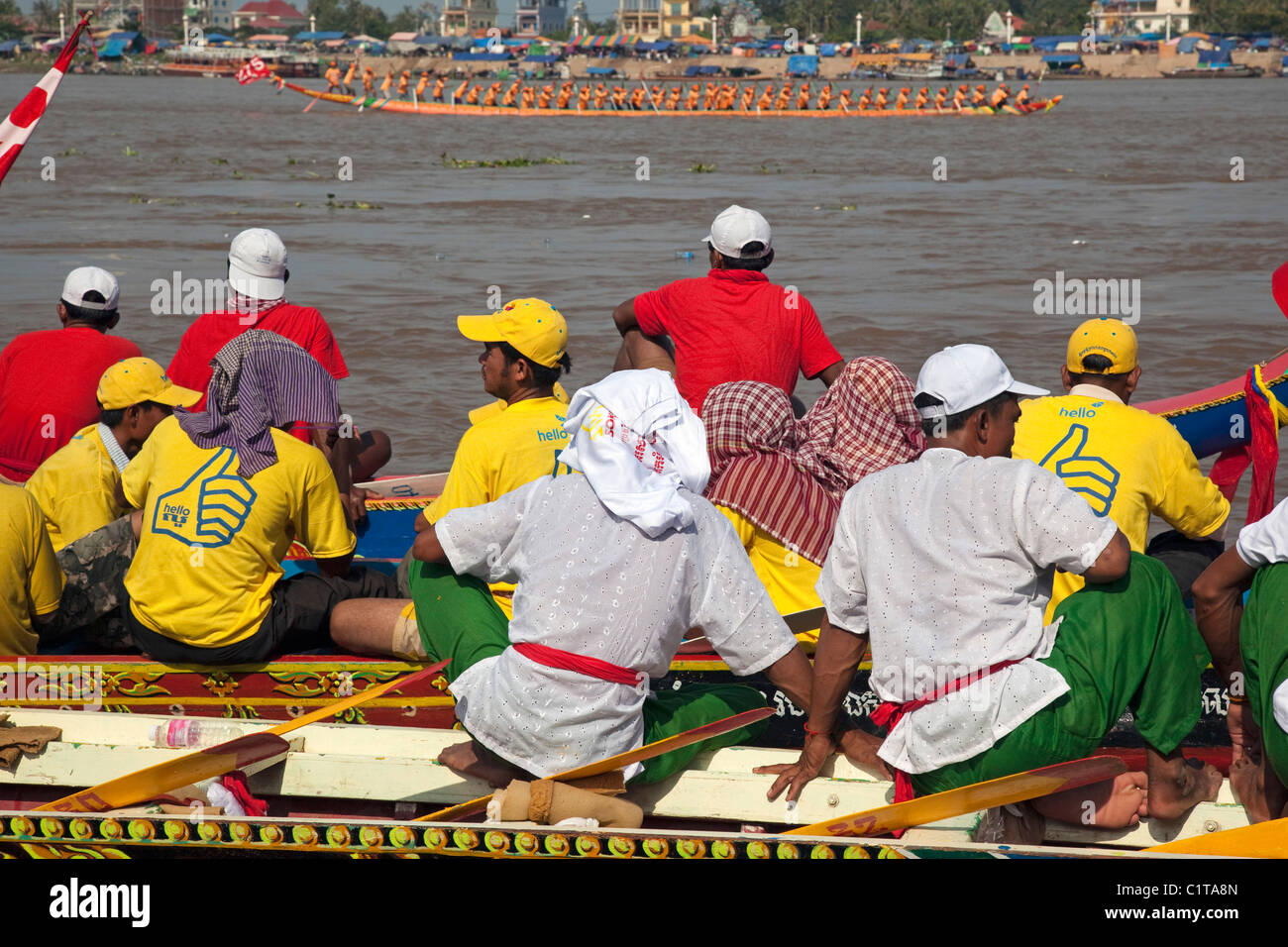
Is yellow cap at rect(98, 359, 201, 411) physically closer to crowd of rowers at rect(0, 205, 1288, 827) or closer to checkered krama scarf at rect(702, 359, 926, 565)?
crowd of rowers at rect(0, 205, 1288, 827)

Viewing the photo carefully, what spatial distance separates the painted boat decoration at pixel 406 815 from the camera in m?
3.28

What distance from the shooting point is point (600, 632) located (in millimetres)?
3326

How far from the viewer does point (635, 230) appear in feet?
63.6

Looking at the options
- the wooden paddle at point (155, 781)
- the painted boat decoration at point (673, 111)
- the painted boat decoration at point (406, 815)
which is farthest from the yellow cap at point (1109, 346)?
the painted boat decoration at point (673, 111)

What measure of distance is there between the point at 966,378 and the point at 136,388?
292 cm

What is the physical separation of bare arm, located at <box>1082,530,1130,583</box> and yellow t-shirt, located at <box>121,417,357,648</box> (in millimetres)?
2381

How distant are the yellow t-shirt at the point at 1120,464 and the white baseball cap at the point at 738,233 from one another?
1.62 metres

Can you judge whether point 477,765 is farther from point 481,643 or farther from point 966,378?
point 966,378

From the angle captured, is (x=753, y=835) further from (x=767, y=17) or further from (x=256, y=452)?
(x=767, y=17)

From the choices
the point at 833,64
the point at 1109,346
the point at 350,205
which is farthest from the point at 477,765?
the point at 833,64

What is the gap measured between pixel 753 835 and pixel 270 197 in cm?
2099
